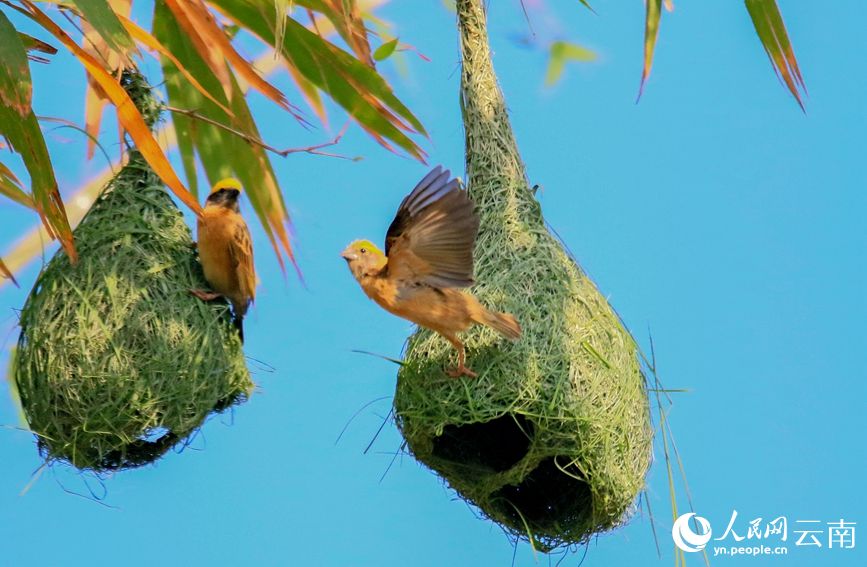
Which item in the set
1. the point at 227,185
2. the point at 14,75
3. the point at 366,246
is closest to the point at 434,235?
the point at 366,246

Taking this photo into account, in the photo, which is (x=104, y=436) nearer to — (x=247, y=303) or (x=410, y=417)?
(x=247, y=303)

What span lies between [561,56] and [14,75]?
1.89 metres

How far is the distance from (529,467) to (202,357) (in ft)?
2.74

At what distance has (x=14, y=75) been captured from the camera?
9.59ft

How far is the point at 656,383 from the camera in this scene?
12.1 feet

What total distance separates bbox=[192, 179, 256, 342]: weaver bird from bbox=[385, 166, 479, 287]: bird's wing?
40 centimetres

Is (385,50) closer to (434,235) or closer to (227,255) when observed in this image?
(434,235)

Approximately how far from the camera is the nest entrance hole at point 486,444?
3.71 m

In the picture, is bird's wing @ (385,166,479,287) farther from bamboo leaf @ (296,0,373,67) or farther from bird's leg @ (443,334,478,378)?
bamboo leaf @ (296,0,373,67)

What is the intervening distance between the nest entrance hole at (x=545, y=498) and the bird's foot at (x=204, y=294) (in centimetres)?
89

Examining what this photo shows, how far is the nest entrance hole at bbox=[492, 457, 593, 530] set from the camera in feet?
12.4

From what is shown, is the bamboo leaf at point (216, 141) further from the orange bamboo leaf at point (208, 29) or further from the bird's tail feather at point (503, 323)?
the bird's tail feather at point (503, 323)

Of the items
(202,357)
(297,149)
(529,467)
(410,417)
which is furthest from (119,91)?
(529,467)

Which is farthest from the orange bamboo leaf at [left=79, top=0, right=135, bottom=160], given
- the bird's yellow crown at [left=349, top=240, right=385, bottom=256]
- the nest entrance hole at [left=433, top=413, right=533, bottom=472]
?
the nest entrance hole at [left=433, top=413, right=533, bottom=472]
